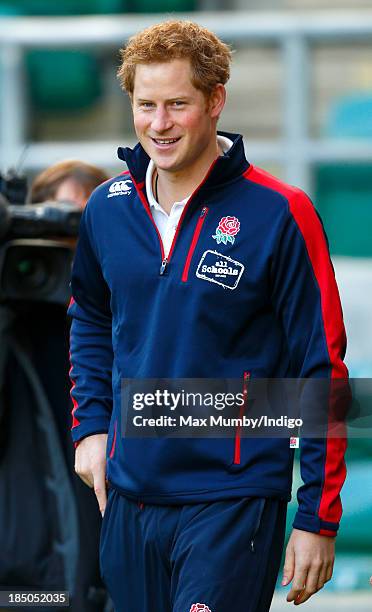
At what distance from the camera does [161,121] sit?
10.2ft

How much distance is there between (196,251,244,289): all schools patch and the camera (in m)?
3.10

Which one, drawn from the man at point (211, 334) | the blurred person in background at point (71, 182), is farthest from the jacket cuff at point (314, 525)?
the blurred person in background at point (71, 182)

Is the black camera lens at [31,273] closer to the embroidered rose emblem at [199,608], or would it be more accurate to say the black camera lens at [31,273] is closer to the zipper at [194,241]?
the zipper at [194,241]

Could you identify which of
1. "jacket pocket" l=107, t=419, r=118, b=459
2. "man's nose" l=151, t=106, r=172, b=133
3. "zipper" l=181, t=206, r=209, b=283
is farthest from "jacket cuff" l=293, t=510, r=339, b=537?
"man's nose" l=151, t=106, r=172, b=133

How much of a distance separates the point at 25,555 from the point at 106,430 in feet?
3.32

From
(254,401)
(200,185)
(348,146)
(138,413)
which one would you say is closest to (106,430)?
(138,413)

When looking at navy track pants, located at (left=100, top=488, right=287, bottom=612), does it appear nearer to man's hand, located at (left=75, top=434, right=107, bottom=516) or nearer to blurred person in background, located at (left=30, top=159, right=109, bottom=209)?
man's hand, located at (left=75, top=434, right=107, bottom=516)

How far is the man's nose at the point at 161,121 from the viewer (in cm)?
312

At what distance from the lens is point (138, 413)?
10.6ft

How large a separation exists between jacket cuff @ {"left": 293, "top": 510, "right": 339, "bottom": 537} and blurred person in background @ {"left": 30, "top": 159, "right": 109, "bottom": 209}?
165cm

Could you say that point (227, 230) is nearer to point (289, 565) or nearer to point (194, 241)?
point (194, 241)

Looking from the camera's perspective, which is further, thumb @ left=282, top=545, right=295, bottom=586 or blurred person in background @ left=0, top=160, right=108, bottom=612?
blurred person in background @ left=0, top=160, right=108, bottom=612

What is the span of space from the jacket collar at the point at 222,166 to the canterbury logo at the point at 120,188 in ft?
0.11

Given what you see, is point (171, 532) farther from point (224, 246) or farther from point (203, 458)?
point (224, 246)
